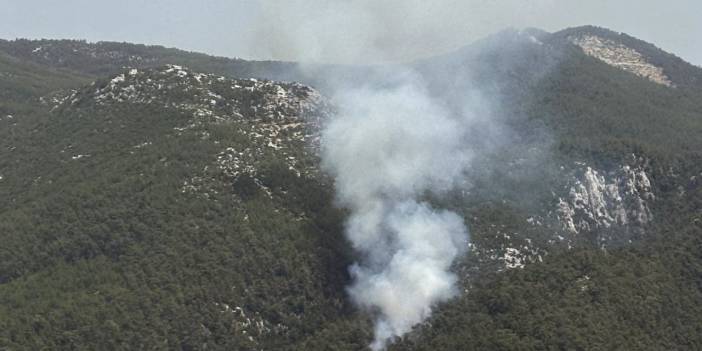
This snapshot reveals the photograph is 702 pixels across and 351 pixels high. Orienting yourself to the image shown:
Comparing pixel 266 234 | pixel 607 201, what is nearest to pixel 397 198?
pixel 266 234

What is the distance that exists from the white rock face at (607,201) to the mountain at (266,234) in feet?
1.17

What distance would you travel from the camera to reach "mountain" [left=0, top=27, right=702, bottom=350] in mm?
106188

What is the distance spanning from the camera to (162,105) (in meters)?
148

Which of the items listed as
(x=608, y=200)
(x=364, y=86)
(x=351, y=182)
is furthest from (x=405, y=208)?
(x=364, y=86)

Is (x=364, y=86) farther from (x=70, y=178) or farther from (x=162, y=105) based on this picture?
(x=70, y=178)

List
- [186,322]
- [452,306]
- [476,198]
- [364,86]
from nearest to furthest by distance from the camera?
[186,322] → [452,306] → [476,198] → [364,86]

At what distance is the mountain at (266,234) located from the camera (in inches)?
4181

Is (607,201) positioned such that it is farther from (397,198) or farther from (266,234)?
(266,234)

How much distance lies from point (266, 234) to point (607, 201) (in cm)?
6944

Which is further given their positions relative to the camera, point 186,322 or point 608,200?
point 608,200

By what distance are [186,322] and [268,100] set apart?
201 feet

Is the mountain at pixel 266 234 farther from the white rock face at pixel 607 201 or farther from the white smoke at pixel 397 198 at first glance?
the white smoke at pixel 397 198

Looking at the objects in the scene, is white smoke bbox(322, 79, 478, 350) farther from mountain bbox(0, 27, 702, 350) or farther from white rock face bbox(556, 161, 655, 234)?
white rock face bbox(556, 161, 655, 234)

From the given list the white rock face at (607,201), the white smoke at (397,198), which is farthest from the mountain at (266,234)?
the white smoke at (397,198)
